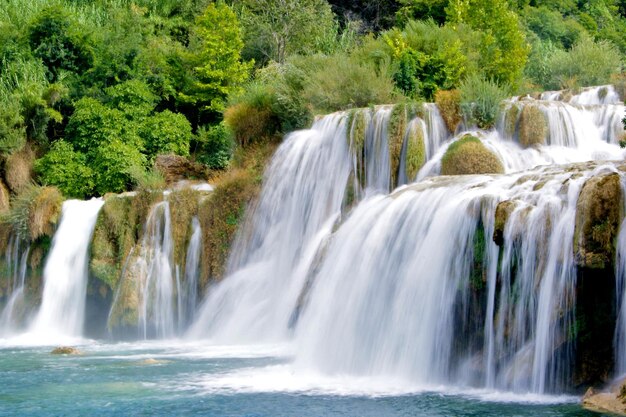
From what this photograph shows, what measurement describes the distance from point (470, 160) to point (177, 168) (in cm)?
1163

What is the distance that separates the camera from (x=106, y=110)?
29.6 m

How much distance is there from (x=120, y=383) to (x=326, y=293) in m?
4.11

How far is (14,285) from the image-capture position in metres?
24.4

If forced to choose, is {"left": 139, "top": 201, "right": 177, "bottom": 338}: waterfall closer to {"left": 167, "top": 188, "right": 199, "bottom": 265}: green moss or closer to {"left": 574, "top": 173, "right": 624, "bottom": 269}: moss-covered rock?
{"left": 167, "top": 188, "right": 199, "bottom": 265}: green moss

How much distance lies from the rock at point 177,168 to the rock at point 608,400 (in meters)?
18.1

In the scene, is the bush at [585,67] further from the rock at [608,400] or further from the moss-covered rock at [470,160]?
the rock at [608,400]

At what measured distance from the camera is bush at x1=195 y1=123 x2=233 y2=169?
1107 inches

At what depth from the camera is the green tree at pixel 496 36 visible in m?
29.4

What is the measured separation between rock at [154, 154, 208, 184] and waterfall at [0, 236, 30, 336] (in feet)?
16.5

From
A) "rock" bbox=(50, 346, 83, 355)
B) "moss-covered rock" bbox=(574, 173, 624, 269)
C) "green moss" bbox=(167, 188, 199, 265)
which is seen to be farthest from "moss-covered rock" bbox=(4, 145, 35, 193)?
"moss-covered rock" bbox=(574, 173, 624, 269)

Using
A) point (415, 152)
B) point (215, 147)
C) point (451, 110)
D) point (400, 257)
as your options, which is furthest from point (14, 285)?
point (400, 257)

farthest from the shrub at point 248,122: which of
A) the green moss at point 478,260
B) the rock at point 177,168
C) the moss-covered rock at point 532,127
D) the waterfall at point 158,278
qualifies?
the green moss at point 478,260

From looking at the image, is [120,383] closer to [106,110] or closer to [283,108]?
[283,108]

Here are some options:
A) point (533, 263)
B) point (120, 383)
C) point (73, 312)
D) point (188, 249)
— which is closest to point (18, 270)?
point (73, 312)
